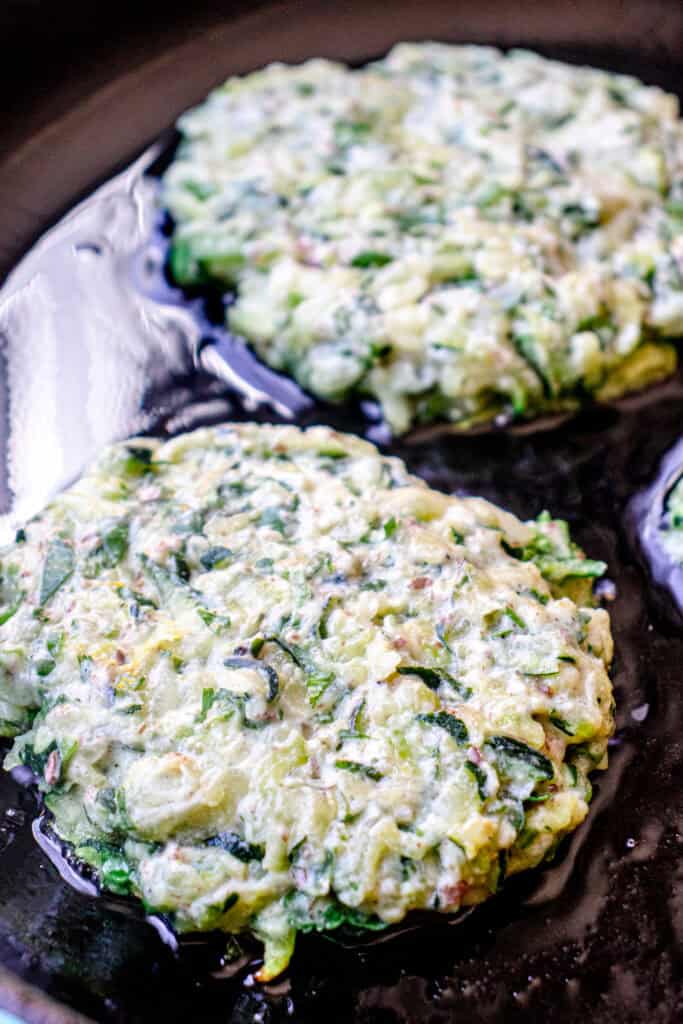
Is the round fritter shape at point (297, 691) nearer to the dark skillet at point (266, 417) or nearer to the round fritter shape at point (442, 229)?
the dark skillet at point (266, 417)

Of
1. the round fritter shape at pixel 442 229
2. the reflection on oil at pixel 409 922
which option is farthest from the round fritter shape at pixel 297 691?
the round fritter shape at pixel 442 229

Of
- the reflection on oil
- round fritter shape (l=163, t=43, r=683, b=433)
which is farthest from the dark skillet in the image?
round fritter shape (l=163, t=43, r=683, b=433)

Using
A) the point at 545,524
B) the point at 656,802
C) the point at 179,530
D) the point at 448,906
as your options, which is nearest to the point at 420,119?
the point at 545,524

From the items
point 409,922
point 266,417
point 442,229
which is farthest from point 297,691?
point 442,229

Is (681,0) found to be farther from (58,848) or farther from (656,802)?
(58,848)

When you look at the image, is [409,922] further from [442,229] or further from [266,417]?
[442,229]

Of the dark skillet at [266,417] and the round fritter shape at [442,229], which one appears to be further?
the round fritter shape at [442,229]
